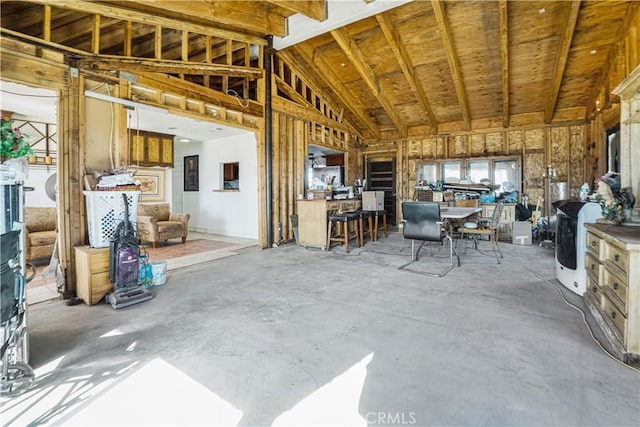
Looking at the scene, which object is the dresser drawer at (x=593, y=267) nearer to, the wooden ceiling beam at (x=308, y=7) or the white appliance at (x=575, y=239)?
the white appliance at (x=575, y=239)

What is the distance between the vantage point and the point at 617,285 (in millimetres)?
2178

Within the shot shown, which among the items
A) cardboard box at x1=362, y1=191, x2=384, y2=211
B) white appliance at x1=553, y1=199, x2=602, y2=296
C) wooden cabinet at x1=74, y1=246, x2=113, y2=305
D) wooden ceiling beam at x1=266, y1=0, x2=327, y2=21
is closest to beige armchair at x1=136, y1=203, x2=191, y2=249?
wooden cabinet at x1=74, y1=246, x2=113, y2=305

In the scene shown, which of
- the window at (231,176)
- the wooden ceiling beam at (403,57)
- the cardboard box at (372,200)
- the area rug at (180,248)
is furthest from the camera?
the window at (231,176)

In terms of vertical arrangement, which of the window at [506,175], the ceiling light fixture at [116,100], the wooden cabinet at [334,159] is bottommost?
the window at [506,175]

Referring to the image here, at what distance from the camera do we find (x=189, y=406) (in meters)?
1.58

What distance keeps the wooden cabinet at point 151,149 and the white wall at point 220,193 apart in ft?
2.81

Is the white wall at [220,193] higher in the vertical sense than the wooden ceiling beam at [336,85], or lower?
lower

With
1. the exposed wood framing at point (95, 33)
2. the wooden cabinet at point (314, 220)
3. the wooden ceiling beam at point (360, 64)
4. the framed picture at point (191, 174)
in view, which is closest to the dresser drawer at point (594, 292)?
the wooden cabinet at point (314, 220)

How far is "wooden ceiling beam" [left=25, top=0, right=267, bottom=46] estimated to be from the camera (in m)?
3.32

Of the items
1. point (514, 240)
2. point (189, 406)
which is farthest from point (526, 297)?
point (514, 240)

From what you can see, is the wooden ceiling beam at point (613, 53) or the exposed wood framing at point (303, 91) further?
the exposed wood framing at point (303, 91)

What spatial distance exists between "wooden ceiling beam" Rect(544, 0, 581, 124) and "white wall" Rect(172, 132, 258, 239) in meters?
5.88

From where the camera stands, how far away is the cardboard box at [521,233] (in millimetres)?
6207

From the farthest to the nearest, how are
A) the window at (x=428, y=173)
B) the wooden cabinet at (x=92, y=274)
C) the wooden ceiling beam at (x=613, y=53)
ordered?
the window at (x=428, y=173), the wooden ceiling beam at (x=613, y=53), the wooden cabinet at (x=92, y=274)
